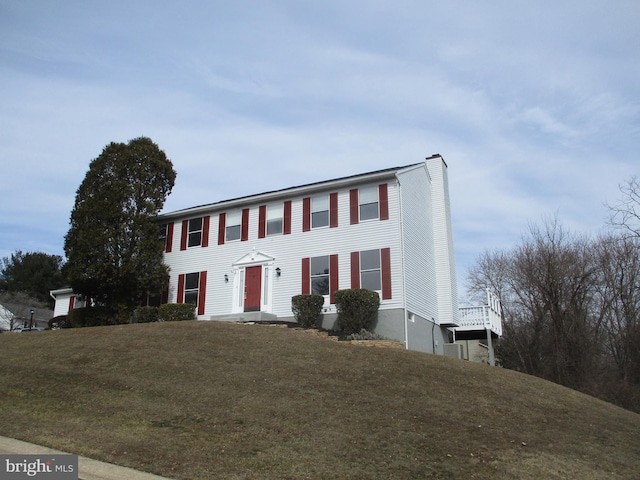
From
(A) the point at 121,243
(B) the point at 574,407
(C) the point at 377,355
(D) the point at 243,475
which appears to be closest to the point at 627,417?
(B) the point at 574,407

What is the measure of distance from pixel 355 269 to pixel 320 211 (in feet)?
9.89

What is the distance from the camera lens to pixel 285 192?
22406 millimetres

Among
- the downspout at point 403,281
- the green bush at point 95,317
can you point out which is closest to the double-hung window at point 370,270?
the downspout at point 403,281

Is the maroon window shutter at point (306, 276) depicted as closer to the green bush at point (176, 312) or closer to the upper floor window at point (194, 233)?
the green bush at point (176, 312)

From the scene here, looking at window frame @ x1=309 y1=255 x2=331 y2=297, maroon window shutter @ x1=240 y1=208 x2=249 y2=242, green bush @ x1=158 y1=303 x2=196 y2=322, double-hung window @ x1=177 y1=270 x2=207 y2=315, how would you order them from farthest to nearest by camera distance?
double-hung window @ x1=177 y1=270 x2=207 y2=315 < maroon window shutter @ x1=240 y1=208 x2=249 y2=242 < green bush @ x1=158 y1=303 x2=196 y2=322 < window frame @ x1=309 y1=255 x2=331 y2=297

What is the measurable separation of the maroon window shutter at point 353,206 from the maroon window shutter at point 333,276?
1.54 m

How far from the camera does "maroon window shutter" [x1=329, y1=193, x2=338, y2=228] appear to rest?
21.4 metres

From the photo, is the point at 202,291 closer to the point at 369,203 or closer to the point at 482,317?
the point at 369,203

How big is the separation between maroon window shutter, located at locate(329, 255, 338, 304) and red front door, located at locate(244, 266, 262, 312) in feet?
10.2

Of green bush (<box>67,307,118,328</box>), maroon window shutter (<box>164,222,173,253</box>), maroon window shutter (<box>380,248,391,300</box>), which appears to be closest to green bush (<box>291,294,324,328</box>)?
maroon window shutter (<box>380,248,391,300</box>)

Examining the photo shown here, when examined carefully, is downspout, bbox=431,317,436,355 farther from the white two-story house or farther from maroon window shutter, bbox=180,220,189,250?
maroon window shutter, bbox=180,220,189,250

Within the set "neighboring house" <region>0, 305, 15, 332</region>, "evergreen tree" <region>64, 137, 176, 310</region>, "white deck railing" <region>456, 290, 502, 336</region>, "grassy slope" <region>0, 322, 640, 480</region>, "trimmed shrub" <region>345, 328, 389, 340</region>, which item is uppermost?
"evergreen tree" <region>64, 137, 176, 310</region>

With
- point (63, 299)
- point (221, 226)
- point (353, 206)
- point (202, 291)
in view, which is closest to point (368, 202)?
point (353, 206)

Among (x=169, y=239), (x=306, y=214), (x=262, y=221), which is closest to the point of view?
(x=306, y=214)
